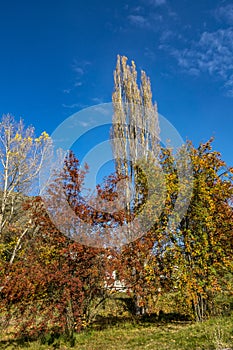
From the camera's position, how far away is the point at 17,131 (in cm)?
1230

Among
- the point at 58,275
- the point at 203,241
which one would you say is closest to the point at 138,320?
the point at 203,241

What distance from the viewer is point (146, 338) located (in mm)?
6617

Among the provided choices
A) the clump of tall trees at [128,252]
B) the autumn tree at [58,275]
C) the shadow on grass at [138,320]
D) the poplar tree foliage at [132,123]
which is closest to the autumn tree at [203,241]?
the clump of tall trees at [128,252]

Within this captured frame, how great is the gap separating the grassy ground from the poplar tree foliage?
19.7ft

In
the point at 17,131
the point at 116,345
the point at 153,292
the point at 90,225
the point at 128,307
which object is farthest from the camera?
the point at 17,131

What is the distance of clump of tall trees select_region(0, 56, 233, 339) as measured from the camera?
6.31 m

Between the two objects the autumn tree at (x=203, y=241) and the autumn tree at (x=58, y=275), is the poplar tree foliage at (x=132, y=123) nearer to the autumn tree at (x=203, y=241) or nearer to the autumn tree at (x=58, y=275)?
the autumn tree at (x=203, y=241)

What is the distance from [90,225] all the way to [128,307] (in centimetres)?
618

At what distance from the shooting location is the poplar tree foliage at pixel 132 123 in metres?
13.5

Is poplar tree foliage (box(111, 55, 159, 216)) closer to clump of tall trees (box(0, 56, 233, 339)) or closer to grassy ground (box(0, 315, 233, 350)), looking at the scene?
clump of tall trees (box(0, 56, 233, 339))

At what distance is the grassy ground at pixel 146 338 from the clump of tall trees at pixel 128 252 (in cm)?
42

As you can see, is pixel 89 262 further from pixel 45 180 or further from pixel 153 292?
pixel 45 180

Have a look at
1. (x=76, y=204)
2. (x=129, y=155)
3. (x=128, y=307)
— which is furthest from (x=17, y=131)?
(x=128, y=307)

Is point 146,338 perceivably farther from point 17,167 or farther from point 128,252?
point 17,167
